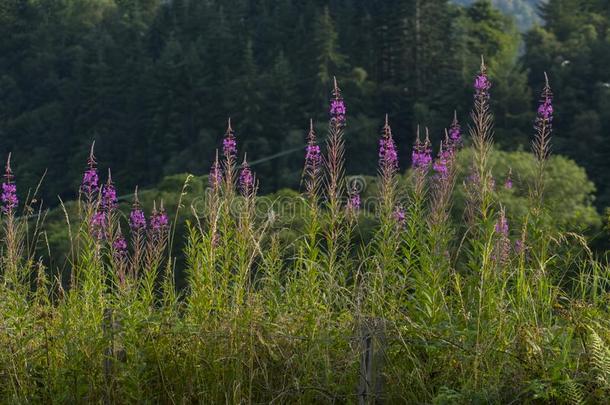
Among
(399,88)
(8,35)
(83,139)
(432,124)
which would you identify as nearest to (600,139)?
(432,124)

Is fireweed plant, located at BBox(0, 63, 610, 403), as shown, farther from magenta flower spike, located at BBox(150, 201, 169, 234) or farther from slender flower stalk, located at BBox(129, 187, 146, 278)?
magenta flower spike, located at BBox(150, 201, 169, 234)

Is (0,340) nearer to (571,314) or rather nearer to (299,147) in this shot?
(571,314)

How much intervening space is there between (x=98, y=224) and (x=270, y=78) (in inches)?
2421

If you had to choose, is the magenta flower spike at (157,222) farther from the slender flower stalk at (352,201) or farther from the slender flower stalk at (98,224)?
the slender flower stalk at (352,201)

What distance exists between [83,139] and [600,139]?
38791 mm

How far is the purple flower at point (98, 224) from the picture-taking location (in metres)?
4.59

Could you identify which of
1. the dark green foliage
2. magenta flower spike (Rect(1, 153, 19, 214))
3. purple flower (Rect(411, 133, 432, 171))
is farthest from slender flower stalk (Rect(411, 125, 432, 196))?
the dark green foliage

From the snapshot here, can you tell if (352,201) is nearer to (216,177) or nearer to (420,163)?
(420,163)

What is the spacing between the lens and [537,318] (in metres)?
4.13

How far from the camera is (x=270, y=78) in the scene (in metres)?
65.6

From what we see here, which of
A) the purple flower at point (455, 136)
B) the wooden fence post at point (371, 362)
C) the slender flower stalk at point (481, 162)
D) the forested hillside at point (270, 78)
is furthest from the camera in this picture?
the forested hillside at point (270, 78)

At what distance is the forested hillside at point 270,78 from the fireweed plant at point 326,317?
42.0m

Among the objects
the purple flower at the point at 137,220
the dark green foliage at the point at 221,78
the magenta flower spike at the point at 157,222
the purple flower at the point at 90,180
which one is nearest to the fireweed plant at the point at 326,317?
the purple flower at the point at 90,180

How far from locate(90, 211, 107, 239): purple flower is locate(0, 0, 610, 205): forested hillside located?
4209 centimetres
